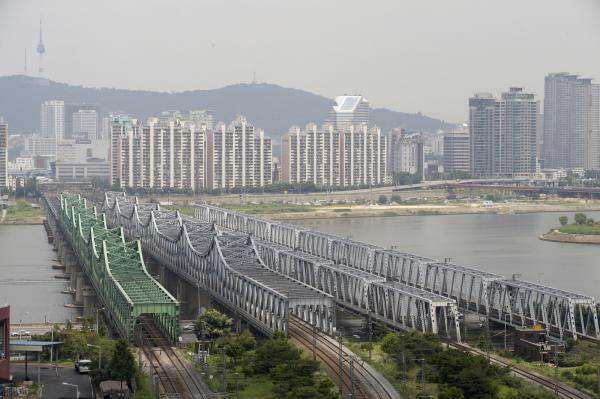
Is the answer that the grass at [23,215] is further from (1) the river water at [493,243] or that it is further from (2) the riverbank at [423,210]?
(1) the river water at [493,243]

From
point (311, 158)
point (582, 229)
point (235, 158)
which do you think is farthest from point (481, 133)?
point (582, 229)

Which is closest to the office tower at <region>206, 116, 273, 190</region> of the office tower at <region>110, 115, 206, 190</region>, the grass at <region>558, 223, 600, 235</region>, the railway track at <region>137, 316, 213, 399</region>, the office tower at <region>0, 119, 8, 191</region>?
the office tower at <region>110, 115, 206, 190</region>

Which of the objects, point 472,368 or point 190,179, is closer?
point 472,368

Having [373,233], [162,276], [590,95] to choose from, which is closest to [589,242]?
[373,233]

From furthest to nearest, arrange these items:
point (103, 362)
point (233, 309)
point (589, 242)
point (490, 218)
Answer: point (490, 218), point (589, 242), point (233, 309), point (103, 362)

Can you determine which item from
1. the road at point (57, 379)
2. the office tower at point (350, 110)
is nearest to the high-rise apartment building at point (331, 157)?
the road at point (57, 379)

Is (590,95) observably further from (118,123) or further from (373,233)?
(373,233)
